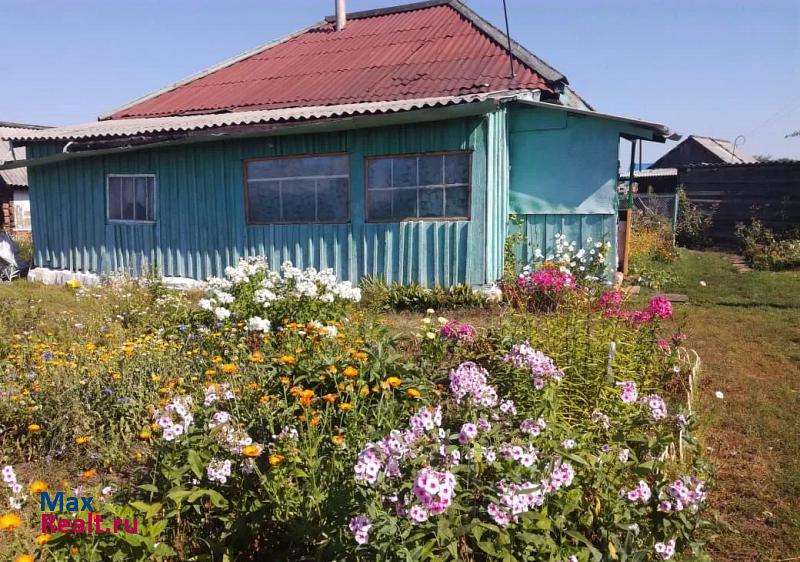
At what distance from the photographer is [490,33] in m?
11.1

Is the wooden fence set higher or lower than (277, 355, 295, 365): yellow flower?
higher

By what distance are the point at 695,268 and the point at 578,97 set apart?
4161 millimetres

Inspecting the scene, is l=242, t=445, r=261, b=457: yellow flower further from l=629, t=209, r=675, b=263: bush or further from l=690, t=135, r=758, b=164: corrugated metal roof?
l=690, t=135, r=758, b=164: corrugated metal roof

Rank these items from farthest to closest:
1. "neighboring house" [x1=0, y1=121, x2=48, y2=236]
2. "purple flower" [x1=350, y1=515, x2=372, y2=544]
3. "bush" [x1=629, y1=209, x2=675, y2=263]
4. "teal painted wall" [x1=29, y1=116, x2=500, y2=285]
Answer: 1. "neighboring house" [x1=0, y1=121, x2=48, y2=236]
2. "bush" [x1=629, y1=209, x2=675, y2=263]
3. "teal painted wall" [x1=29, y1=116, x2=500, y2=285]
4. "purple flower" [x1=350, y1=515, x2=372, y2=544]

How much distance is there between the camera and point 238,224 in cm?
995

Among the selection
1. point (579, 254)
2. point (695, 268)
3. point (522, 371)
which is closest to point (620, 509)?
point (522, 371)

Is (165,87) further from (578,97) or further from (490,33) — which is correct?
(578,97)

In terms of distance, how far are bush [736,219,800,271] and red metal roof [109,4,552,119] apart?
21.3ft

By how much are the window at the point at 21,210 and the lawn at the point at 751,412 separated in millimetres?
26065

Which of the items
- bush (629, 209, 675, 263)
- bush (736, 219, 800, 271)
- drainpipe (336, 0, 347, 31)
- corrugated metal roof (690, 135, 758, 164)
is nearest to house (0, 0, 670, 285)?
drainpipe (336, 0, 347, 31)

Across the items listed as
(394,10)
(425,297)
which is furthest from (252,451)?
(394,10)

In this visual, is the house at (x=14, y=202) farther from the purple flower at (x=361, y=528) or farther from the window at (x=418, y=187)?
the purple flower at (x=361, y=528)

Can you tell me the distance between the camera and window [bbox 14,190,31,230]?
2527 cm

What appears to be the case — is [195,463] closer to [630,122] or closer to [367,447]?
[367,447]
